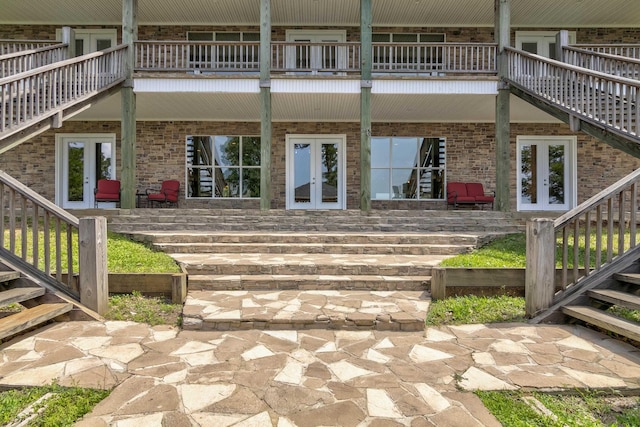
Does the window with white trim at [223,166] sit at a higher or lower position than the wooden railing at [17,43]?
lower

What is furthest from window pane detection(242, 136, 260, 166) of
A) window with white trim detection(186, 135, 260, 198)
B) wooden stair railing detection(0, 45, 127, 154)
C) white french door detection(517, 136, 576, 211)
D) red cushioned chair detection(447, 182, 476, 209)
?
white french door detection(517, 136, 576, 211)

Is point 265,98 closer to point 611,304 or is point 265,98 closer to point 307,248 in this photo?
point 307,248

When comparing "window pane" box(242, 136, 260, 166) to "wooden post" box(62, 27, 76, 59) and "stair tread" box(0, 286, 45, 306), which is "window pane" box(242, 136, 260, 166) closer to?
"wooden post" box(62, 27, 76, 59)

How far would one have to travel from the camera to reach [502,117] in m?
8.99

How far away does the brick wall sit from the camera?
11.3 m

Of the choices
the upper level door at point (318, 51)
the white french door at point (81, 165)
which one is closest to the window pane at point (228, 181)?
the white french door at point (81, 165)

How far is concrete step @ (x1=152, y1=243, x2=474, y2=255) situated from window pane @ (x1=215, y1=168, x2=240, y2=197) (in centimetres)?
601

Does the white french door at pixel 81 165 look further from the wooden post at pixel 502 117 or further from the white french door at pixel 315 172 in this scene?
the wooden post at pixel 502 117

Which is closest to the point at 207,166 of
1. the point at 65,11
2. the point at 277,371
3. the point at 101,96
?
the point at 101,96

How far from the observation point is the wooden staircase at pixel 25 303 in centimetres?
311

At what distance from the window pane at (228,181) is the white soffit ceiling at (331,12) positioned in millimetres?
4594

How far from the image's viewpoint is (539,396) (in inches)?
92.2

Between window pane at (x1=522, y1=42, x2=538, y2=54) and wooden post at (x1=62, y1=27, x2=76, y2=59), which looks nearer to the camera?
wooden post at (x1=62, y1=27, x2=76, y2=59)

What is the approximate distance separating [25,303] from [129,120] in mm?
6217
